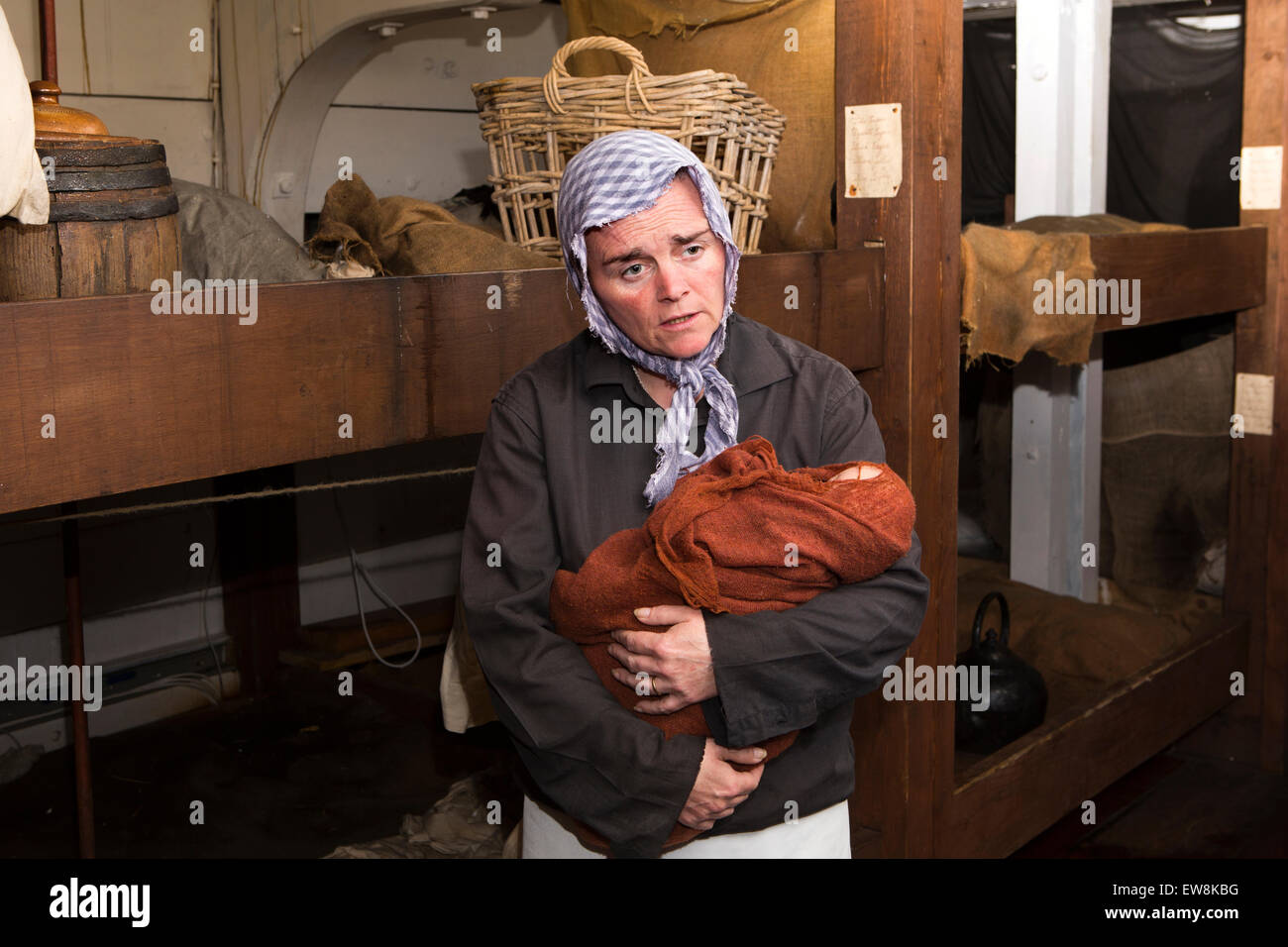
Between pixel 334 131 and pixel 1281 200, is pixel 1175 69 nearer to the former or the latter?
pixel 1281 200

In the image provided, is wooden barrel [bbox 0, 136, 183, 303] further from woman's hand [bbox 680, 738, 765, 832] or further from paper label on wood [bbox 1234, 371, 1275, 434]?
paper label on wood [bbox 1234, 371, 1275, 434]

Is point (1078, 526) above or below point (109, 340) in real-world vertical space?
below

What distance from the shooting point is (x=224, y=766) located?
11.8 feet

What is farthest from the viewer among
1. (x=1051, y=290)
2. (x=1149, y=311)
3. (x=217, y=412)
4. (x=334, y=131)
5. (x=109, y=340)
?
(x=334, y=131)

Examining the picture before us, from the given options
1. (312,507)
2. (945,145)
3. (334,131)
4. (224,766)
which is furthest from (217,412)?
(312,507)

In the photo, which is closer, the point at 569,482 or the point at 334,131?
the point at 569,482

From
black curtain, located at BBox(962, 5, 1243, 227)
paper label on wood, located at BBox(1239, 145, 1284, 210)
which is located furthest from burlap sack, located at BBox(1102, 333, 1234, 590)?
black curtain, located at BBox(962, 5, 1243, 227)

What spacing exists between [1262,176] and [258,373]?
3259mm

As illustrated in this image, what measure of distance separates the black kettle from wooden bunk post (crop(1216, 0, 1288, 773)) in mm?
1208

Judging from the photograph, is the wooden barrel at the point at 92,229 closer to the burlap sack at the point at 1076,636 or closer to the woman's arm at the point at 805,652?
the woman's arm at the point at 805,652

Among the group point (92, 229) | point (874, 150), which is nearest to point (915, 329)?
point (874, 150)

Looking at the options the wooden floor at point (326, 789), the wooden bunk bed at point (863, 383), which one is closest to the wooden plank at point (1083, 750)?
the wooden bunk bed at point (863, 383)

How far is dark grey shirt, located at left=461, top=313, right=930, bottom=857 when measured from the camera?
4.69 ft

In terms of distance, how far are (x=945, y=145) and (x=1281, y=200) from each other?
1.90m
